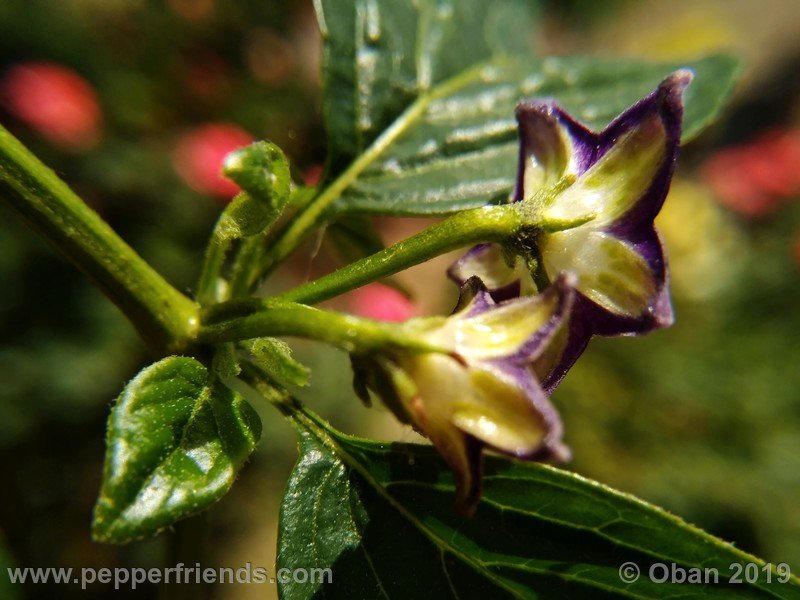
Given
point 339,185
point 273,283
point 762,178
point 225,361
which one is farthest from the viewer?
point 762,178

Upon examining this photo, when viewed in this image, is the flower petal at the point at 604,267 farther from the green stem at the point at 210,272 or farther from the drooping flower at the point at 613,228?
the green stem at the point at 210,272

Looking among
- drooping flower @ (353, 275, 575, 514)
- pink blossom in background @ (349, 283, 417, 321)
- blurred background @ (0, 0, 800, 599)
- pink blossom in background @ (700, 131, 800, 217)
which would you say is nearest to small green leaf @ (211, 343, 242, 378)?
drooping flower @ (353, 275, 575, 514)

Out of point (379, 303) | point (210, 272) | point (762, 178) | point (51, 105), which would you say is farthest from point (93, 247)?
point (762, 178)

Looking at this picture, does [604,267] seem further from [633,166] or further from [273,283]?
[273,283]

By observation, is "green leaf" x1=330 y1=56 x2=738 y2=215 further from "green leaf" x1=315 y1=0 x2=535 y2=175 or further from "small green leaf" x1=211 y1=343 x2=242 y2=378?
"small green leaf" x1=211 y1=343 x2=242 y2=378

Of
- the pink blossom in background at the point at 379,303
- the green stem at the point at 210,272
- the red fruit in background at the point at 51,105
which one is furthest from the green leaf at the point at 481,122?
the red fruit in background at the point at 51,105

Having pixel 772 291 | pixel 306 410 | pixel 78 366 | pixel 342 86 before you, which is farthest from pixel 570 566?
pixel 772 291

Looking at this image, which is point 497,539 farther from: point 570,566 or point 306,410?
point 306,410
